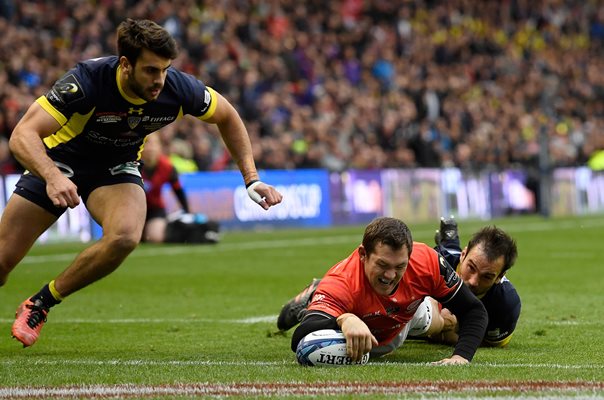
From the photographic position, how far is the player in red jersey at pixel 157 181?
728 inches

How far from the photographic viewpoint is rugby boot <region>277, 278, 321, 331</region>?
8.73 metres

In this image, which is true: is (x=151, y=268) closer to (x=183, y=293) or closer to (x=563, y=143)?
(x=183, y=293)

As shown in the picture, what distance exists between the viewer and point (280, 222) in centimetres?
2558

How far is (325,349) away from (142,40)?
7.26ft

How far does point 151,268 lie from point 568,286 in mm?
5859

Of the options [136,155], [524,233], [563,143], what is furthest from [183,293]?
[563,143]

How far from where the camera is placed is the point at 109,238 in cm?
814

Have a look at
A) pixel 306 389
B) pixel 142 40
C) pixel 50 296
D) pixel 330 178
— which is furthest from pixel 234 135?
pixel 330 178

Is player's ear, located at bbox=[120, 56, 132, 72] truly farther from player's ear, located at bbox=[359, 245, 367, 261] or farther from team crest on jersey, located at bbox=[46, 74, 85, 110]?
player's ear, located at bbox=[359, 245, 367, 261]

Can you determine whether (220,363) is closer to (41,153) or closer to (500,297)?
(41,153)

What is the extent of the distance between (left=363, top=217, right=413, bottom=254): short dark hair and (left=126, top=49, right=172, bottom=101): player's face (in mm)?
1673

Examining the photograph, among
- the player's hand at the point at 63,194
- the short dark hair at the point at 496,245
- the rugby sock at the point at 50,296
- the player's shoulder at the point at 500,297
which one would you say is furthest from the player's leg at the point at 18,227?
the player's shoulder at the point at 500,297

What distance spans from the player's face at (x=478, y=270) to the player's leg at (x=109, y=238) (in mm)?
2144

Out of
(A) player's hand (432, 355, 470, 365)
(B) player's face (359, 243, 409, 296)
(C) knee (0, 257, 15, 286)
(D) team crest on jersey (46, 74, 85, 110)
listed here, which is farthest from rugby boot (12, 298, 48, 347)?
(A) player's hand (432, 355, 470, 365)
